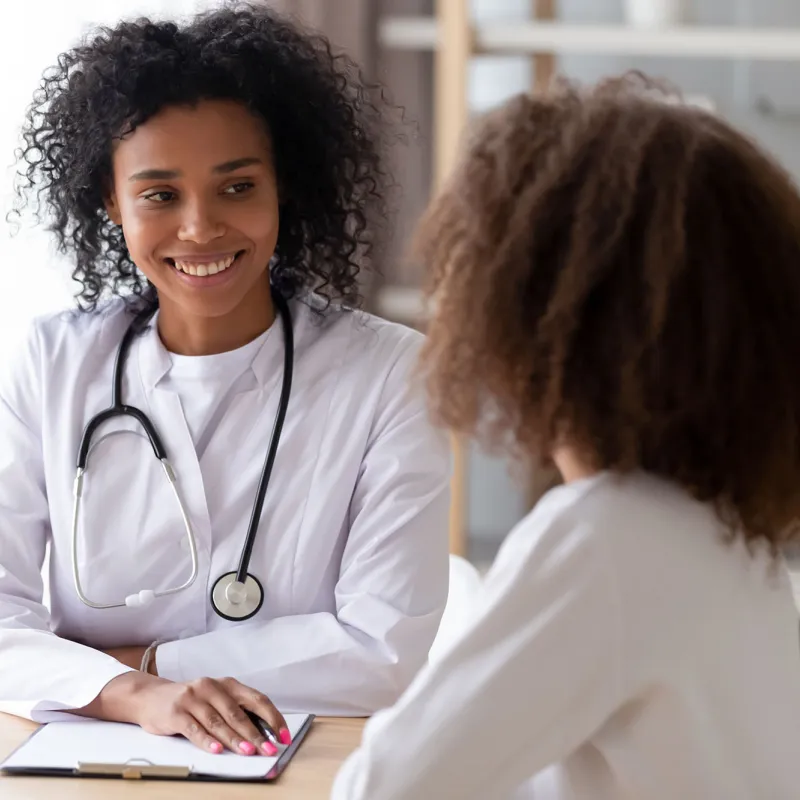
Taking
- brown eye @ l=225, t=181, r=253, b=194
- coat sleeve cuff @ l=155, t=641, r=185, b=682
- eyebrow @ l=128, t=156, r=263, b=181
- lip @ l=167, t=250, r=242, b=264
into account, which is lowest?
coat sleeve cuff @ l=155, t=641, r=185, b=682

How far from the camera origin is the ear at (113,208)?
5.61ft

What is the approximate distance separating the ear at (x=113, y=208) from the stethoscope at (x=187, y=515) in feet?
0.61

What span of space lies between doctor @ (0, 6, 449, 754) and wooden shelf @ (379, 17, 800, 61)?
123 cm

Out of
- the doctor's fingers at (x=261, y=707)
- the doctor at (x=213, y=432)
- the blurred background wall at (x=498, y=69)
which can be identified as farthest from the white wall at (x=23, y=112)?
the doctor's fingers at (x=261, y=707)

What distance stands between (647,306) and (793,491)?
0.19 m

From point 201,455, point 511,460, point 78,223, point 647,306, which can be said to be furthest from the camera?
point 78,223

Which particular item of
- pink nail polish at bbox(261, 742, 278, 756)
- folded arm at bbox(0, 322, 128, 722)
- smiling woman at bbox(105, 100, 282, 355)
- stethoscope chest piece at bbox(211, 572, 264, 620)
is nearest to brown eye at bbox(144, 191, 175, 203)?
smiling woman at bbox(105, 100, 282, 355)

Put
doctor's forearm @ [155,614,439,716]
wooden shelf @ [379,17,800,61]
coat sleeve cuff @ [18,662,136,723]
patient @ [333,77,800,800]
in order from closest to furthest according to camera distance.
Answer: patient @ [333,77,800,800] → coat sleeve cuff @ [18,662,136,723] → doctor's forearm @ [155,614,439,716] → wooden shelf @ [379,17,800,61]

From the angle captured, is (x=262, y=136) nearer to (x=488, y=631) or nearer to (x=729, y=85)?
(x=488, y=631)

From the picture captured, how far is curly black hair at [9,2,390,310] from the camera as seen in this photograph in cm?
158

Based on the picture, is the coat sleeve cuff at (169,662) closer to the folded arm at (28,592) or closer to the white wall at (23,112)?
the folded arm at (28,592)

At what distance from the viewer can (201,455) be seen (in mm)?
1590

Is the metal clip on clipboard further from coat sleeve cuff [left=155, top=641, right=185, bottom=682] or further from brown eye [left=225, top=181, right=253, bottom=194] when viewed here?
brown eye [left=225, top=181, right=253, bottom=194]

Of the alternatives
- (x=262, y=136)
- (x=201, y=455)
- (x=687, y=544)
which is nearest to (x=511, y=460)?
(x=687, y=544)
